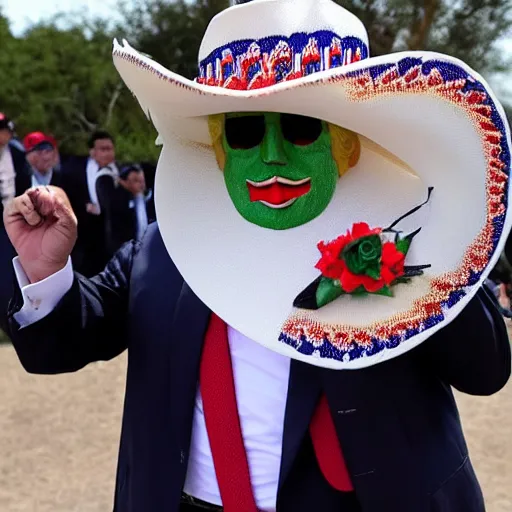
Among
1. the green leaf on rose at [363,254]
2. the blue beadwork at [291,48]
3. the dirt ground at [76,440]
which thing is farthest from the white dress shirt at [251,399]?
the dirt ground at [76,440]

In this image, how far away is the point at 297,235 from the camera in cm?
144

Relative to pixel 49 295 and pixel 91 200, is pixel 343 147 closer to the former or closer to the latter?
pixel 49 295

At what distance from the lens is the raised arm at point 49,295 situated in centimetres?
146

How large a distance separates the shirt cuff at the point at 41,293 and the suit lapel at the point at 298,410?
1.49 ft

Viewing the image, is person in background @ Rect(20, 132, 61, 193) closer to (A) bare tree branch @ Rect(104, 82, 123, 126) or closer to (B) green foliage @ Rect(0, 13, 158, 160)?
(B) green foliage @ Rect(0, 13, 158, 160)

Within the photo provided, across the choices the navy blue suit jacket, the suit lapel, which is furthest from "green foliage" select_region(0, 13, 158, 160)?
the suit lapel

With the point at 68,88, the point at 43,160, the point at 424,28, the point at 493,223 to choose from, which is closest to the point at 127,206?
the point at 43,160

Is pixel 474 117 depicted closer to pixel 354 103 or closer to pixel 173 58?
pixel 354 103

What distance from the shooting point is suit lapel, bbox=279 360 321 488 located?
55.5 inches

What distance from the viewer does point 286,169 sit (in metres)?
1.41

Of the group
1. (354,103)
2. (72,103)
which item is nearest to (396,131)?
(354,103)

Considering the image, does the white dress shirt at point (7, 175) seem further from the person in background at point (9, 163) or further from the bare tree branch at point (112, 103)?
the bare tree branch at point (112, 103)

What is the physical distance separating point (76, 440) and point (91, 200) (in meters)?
2.91

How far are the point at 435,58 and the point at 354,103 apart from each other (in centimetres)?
14
